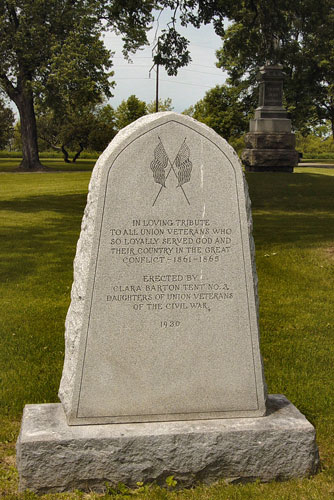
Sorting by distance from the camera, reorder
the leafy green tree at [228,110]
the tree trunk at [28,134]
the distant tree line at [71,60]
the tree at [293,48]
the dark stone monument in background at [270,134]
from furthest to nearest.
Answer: the leafy green tree at [228,110], the tree trunk at [28,134], the distant tree line at [71,60], the dark stone monument in background at [270,134], the tree at [293,48]

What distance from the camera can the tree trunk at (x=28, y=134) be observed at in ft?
125

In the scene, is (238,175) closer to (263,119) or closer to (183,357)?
(183,357)

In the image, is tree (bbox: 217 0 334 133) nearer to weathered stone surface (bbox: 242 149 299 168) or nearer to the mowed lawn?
weathered stone surface (bbox: 242 149 299 168)

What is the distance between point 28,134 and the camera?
38.6 meters

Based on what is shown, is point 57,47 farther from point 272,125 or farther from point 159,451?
point 159,451

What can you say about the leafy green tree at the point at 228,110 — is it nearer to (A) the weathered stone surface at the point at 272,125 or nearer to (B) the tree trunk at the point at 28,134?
(B) the tree trunk at the point at 28,134

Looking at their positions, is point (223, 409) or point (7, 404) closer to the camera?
point (223, 409)

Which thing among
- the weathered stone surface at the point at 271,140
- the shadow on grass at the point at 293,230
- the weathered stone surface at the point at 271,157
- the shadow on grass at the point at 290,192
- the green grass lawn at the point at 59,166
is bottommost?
the green grass lawn at the point at 59,166

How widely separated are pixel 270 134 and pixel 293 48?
4302 mm

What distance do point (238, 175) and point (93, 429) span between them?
180 centimetres

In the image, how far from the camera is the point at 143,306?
13.3ft

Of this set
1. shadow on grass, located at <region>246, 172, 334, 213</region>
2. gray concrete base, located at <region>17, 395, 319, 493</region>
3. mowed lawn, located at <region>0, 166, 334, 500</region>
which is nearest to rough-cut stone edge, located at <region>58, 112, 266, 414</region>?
gray concrete base, located at <region>17, 395, 319, 493</region>

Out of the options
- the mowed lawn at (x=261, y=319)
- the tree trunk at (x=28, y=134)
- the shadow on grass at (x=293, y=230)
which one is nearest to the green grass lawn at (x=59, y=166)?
the tree trunk at (x=28, y=134)

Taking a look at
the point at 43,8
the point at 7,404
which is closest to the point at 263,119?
the point at 43,8
